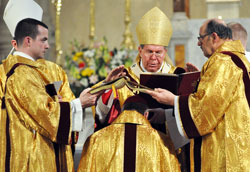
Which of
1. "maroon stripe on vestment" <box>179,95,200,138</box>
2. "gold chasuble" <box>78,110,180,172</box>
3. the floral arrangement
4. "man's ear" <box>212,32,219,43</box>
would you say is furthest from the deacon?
the floral arrangement

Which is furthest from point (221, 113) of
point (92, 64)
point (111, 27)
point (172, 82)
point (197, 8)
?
point (111, 27)

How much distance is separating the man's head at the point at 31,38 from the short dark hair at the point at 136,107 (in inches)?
32.5

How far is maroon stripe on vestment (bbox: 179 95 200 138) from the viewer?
4414mm

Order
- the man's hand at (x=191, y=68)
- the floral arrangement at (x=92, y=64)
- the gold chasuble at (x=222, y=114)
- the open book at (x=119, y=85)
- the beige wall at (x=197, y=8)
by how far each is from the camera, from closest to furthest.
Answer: the gold chasuble at (x=222, y=114)
the open book at (x=119, y=85)
the man's hand at (x=191, y=68)
the floral arrangement at (x=92, y=64)
the beige wall at (x=197, y=8)

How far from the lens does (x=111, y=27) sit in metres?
13.8

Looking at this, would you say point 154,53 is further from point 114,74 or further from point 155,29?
point 114,74

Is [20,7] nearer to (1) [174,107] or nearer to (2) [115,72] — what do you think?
(2) [115,72]

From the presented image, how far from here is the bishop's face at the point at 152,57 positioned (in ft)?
17.1

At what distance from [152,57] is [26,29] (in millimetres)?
1249

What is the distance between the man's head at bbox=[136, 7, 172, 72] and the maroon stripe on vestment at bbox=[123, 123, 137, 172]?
93cm

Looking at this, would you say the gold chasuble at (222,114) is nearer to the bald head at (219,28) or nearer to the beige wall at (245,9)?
the bald head at (219,28)

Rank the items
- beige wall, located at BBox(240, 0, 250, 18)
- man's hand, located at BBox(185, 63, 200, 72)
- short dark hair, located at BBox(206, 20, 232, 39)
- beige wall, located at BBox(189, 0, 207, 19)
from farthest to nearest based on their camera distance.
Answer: beige wall, located at BBox(189, 0, 207, 19), beige wall, located at BBox(240, 0, 250, 18), man's hand, located at BBox(185, 63, 200, 72), short dark hair, located at BBox(206, 20, 232, 39)

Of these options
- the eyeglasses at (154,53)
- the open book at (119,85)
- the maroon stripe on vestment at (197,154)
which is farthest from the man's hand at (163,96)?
the eyeglasses at (154,53)

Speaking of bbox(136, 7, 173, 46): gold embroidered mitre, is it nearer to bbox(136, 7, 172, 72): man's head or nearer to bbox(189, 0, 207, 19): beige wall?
bbox(136, 7, 172, 72): man's head
